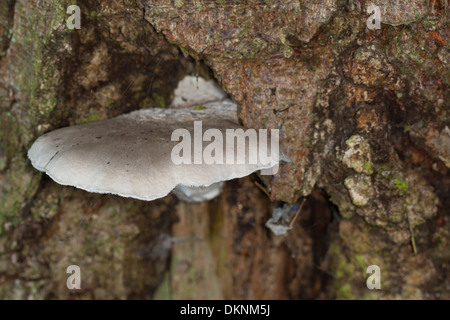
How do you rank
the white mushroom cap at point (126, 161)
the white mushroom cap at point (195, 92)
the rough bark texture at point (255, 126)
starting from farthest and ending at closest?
the white mushroom cap at point (195, 92), the rough bark texture at point (255, 126), the white mushroom cap at point (126, 161)

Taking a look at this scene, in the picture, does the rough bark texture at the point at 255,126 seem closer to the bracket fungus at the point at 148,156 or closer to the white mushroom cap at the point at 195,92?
the white mushroom cap at the point at 195,92

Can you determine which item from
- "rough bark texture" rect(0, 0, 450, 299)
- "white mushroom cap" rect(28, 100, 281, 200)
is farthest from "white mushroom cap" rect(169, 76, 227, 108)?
"white mushroom cap" rect(28, 100, 281, 200)

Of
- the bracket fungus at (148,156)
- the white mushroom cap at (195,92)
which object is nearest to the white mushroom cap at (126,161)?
the bracket fungus at (148,156)

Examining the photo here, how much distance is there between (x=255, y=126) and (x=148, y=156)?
879 mm

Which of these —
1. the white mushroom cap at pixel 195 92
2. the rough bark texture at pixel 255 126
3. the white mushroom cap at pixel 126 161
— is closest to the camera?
the white mushroom cap at pixel 126 161

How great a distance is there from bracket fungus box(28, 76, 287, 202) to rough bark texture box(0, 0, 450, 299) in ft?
1.45

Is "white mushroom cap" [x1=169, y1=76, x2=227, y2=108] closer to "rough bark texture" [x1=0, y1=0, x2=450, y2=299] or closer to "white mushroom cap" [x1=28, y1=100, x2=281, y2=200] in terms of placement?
"rough bark texture" [x1=0, y1=0, x2=450, y2=299]

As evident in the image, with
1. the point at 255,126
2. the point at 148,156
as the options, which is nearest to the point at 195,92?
the point at 255,126

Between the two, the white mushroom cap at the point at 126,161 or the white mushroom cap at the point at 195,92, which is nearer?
the white mushroom cap at the point at 126,161

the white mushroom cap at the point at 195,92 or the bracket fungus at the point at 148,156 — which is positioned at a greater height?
the white mushroom cap at the point at 195,92

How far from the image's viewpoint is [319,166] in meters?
2.63

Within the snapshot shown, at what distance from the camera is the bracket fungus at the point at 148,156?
1924mm

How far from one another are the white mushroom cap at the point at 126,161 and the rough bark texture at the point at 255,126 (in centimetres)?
50

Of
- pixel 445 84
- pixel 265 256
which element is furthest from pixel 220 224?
pixel 445 84
